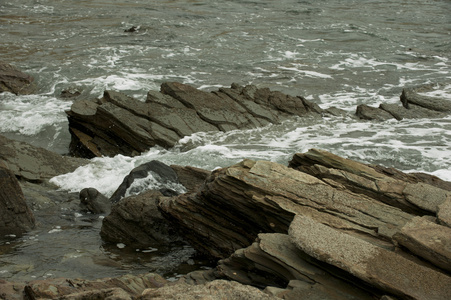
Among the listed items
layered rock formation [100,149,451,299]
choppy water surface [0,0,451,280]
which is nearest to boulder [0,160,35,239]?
choppy water surface [0,0,451,280]

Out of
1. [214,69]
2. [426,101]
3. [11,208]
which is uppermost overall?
[11,208]

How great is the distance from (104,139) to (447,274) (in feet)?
28.6

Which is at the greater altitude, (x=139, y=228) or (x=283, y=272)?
(x=283, y=272)

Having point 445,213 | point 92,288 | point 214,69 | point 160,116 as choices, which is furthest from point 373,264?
point 214,69

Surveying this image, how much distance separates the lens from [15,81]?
648 inches

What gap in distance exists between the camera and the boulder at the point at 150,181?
8297 mm

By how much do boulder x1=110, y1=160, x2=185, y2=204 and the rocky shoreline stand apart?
0.11 ft

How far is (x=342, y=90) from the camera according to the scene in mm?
16781

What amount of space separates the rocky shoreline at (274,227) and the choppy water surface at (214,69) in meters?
0.48

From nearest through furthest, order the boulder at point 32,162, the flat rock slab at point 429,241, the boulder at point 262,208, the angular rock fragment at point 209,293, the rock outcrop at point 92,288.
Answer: the angular rock fragment at point 209,293 < the rock outcrop at point 92,288 < the flat rock slab at point 429,241 < the boulder at point 262,208 < the boulder at point 32,162

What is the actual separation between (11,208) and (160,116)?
5371 mm

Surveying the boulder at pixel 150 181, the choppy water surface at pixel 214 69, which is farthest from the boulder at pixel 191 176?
the choppy water surface at pixel 214 69

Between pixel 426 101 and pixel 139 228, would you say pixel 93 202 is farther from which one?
pixel 426 101

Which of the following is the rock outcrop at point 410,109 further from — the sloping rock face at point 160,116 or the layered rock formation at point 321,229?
the layered rock formation at point 321,229
